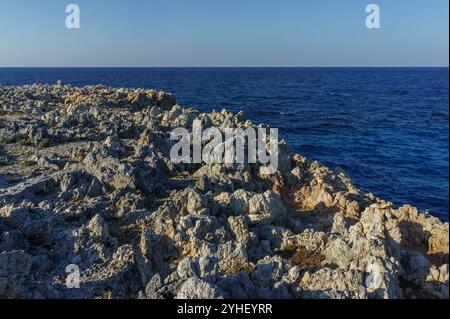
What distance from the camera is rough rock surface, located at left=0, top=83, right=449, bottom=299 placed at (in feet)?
46.7

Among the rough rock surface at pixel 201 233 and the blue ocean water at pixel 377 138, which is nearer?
the rough rock surface at pixel 201 233

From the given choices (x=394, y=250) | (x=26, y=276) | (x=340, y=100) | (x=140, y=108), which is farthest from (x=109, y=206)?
(x=340, y=100)

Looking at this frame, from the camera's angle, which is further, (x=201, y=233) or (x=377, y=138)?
(x=377, y=138)

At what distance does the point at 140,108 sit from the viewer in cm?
5881

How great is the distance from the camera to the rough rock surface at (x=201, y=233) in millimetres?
14227

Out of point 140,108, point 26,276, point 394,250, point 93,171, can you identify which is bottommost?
point 26,276

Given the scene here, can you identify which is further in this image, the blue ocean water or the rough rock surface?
the blue ocean water

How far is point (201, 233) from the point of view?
18172 mm

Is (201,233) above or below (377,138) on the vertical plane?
below

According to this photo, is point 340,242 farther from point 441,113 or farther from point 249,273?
point 441,113
